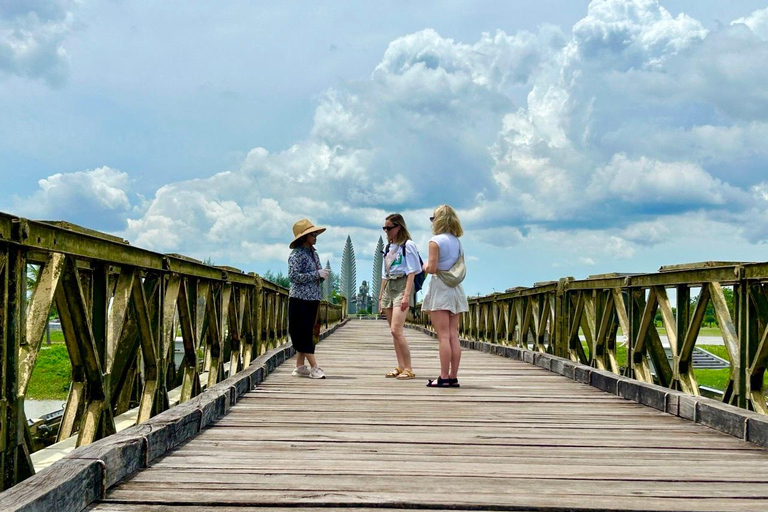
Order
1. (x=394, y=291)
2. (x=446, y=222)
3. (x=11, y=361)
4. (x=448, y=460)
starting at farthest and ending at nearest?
1. (x=394, y=291)
2. (x=446, y=222)
3. (x=448, y=460)
4. (x=11, y=361)

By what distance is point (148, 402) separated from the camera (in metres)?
5.14

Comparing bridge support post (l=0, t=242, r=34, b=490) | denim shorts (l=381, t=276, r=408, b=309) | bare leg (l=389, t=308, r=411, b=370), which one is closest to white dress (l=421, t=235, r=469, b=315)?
bare leg (l=389, t=308, r=411, b=370)

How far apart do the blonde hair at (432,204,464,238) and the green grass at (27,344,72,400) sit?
26587 mm

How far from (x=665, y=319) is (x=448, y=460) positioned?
304 centimetres

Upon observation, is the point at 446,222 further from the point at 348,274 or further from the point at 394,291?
the point at 348,274

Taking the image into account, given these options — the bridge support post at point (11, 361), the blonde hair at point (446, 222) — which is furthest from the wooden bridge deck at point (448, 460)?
the blonde hair at point (446, 222)

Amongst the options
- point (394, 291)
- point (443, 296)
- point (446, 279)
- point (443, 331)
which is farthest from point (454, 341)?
point (394, 291)

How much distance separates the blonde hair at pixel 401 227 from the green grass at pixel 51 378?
2588 centimetres

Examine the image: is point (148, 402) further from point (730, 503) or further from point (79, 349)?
point (730, 503)

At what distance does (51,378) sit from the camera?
37406 mm

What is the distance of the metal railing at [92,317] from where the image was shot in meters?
3.09

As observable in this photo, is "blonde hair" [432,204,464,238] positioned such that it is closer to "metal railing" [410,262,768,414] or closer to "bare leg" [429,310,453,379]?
"bare leg" [429,310,453,379]

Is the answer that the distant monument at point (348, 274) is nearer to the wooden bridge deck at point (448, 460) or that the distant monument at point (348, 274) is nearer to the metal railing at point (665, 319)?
the metal railing at point (665, 319)

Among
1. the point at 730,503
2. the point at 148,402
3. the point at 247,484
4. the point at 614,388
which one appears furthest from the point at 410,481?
the point at 614,388
